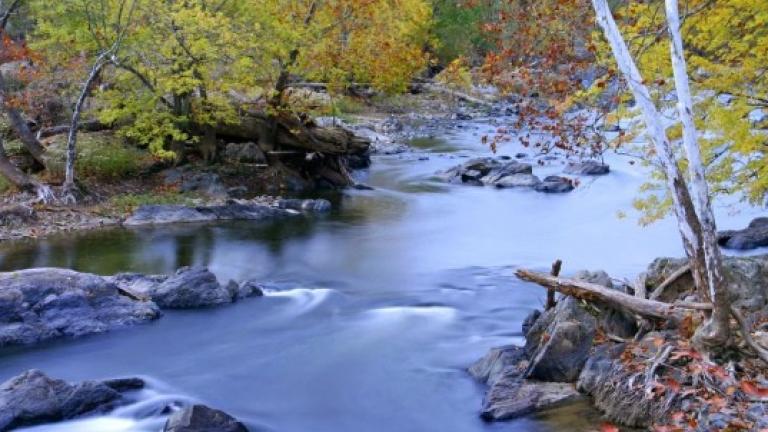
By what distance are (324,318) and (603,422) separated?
6.01m

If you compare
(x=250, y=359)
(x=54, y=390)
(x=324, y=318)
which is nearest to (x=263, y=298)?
(x=324, y=318)

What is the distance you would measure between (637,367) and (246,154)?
19.0 meters

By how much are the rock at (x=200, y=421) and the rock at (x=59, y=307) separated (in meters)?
4.30

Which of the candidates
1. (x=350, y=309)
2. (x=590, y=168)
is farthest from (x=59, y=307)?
(x=590, y=168)

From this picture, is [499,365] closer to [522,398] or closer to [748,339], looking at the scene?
[522,398]

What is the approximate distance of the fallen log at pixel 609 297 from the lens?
8.60 metres

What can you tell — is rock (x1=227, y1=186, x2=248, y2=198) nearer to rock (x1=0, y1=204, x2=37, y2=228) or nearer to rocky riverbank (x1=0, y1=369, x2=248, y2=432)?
rock (x1=0, y1=204, x2=37, y2=228)

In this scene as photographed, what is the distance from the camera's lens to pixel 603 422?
7.76 meters

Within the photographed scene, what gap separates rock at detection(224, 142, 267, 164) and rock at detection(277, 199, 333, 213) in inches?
126

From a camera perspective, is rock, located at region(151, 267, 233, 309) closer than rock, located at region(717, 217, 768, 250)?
Yes

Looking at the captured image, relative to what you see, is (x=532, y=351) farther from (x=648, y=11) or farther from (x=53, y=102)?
(x=53, y=102)

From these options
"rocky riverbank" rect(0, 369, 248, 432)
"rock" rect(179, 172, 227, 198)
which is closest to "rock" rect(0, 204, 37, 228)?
"rock" rect(179, 172, 227, 198)

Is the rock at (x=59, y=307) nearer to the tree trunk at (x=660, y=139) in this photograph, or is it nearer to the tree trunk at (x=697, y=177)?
the tree trunk at (x=660, y=139)

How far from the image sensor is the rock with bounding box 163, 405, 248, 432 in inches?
300
